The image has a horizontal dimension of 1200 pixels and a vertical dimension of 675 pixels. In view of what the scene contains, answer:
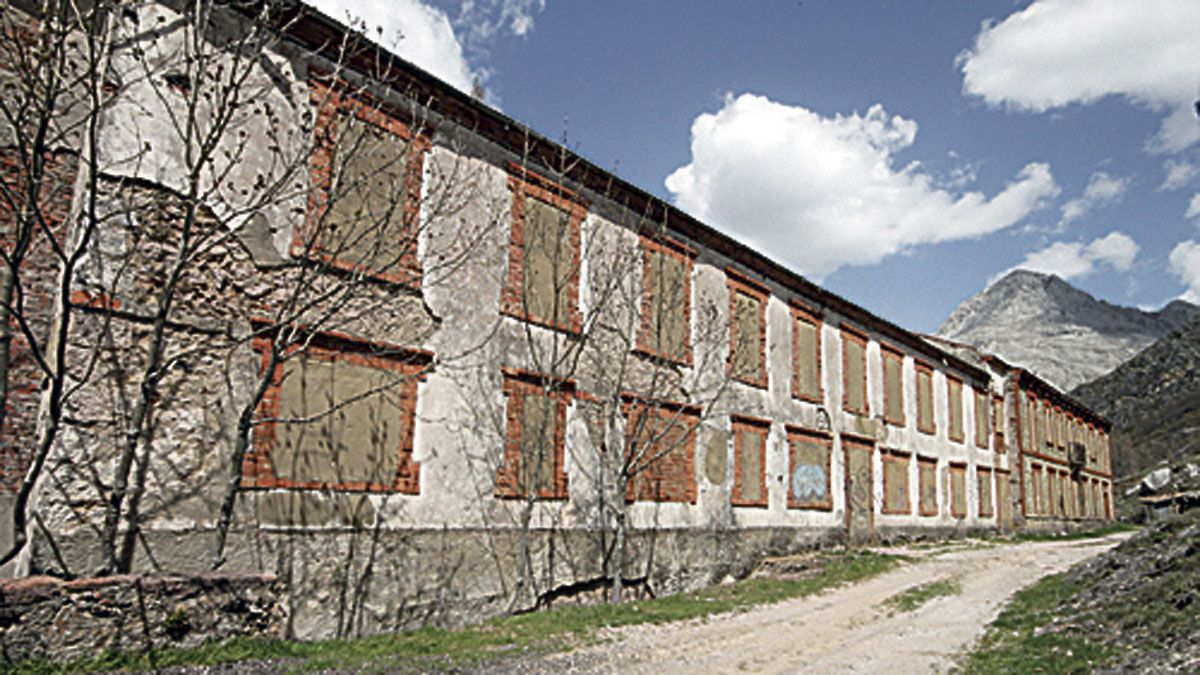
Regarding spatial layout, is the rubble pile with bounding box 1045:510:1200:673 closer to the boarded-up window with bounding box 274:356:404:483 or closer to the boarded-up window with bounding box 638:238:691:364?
the boarded-up window with bounding box 638:238:691:364

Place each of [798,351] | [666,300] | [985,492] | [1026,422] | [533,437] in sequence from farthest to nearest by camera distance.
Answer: [1026,422]
[985,492]
[798,351]
[666,300]
[533,437]

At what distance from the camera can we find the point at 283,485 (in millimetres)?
8711

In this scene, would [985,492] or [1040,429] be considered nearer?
[985,492]

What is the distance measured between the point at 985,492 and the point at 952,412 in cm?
408

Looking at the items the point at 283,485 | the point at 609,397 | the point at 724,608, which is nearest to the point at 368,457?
the point at 283,485

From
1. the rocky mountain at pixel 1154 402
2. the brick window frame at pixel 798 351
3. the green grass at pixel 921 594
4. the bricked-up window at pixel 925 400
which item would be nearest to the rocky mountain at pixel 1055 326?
the rocky mountain at pixel 1154 402

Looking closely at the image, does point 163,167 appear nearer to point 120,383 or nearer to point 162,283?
point 162,283

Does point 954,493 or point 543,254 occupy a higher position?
point 543,254

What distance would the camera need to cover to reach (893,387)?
910 inches

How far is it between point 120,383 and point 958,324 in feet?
502

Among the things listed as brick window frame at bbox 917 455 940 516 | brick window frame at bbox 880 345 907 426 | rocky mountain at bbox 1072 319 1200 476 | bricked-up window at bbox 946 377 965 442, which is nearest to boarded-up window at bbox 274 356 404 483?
brick window frame at bbox 880 345 907 426

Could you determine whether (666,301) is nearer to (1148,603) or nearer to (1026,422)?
(1148,603)

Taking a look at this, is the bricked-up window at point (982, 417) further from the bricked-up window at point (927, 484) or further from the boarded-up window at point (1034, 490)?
the bricked-up window at point (927, 484)

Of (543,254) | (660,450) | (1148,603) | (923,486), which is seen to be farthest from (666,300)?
(923,486)
